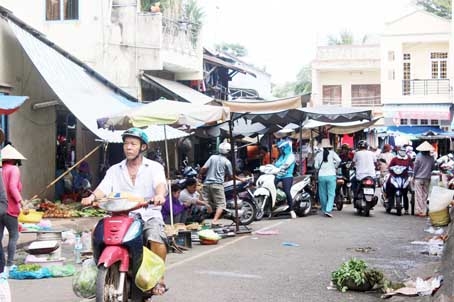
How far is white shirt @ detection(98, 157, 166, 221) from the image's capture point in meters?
6.29

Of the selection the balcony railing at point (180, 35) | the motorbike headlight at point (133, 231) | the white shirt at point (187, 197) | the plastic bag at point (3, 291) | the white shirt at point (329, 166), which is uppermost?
the balcony railing at point (180, 35)

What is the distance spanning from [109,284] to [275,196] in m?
9.00

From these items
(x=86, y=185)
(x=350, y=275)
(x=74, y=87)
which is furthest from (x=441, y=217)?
(x=86, y=185)

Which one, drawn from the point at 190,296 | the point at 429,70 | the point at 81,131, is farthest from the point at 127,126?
the point at 429,70

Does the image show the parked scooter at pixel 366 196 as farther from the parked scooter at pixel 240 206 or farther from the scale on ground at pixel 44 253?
the scale on ground at pixel 44 253

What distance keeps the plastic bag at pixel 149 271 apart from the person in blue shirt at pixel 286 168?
874cm

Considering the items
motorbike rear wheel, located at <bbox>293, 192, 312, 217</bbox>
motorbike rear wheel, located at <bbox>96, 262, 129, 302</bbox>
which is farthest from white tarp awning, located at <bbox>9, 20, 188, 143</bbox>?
motorbike rear wheel, located at <bbox>96, 262, 129, 302</bbox>

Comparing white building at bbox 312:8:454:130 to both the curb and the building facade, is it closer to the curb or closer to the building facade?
the building facade

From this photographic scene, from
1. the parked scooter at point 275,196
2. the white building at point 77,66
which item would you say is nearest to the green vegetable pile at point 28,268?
the white building at point 77,66

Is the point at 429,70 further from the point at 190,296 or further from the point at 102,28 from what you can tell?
the point at 190,296

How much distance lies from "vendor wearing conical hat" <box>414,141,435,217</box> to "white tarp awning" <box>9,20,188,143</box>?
6.04m

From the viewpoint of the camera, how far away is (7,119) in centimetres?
1362

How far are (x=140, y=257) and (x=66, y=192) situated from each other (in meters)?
10.3

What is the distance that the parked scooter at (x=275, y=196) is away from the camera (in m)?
14.3
